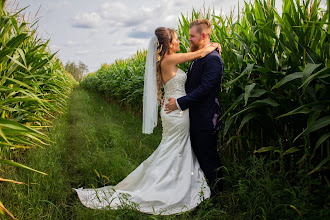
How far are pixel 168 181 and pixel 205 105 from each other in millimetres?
876

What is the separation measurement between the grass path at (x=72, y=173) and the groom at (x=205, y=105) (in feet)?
1.41

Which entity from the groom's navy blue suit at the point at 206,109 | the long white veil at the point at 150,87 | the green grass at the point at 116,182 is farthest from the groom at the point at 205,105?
the long white veil at the point at 150,87

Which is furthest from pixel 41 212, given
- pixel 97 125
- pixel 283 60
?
pixel 97 125

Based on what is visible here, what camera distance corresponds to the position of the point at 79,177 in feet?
11.1

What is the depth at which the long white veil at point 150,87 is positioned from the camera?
296 centimetres

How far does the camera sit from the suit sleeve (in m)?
2.59

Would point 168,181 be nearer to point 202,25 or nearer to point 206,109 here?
point 206,109

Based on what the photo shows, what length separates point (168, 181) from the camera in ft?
8.87

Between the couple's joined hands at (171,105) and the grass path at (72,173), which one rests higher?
the couple's joined hands at (171,105)

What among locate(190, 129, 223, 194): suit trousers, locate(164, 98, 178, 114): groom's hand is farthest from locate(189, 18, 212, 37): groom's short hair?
locate(190, 129, 223, 194): suit trousers

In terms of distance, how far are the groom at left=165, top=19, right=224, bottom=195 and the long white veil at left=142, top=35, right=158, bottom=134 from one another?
33 cm

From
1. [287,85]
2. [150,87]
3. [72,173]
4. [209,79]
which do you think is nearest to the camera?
[287,85]

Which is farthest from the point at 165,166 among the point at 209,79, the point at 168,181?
the point at 209,79

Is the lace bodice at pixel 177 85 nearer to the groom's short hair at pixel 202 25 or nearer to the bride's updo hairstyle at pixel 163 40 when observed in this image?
the bride's updo hairstyle at pixel 163 40
